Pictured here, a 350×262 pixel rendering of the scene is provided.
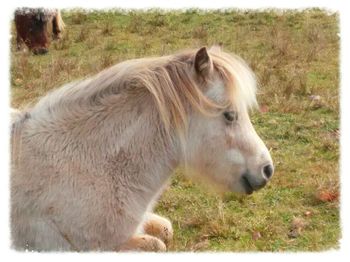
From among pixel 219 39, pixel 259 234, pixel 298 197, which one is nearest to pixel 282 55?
pixel 219 39

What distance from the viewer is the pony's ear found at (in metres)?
4.09

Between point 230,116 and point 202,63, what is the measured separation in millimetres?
411

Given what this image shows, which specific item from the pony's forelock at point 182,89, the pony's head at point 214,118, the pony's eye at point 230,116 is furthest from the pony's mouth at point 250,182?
the pony's forelock at point 182,89

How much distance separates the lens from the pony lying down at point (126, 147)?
3.96 metres

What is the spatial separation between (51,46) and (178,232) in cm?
658

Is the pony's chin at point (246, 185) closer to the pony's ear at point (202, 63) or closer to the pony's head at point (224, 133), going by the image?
the pony's head at point (224, 133)

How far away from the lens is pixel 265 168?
13.8 feet

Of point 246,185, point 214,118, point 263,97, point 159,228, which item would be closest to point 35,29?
point 263,97

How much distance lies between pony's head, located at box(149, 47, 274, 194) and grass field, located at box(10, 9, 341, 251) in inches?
35.9

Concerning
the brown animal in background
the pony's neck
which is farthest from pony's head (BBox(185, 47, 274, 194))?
the brown animal in background

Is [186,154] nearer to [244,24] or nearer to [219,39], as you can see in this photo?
[219,39]

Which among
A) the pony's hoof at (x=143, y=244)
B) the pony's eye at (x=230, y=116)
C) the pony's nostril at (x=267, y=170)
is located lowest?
the pony's hoof at (x=143, y=244)

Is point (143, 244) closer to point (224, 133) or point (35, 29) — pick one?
point (224, 133)

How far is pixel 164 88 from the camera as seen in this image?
4125mm
